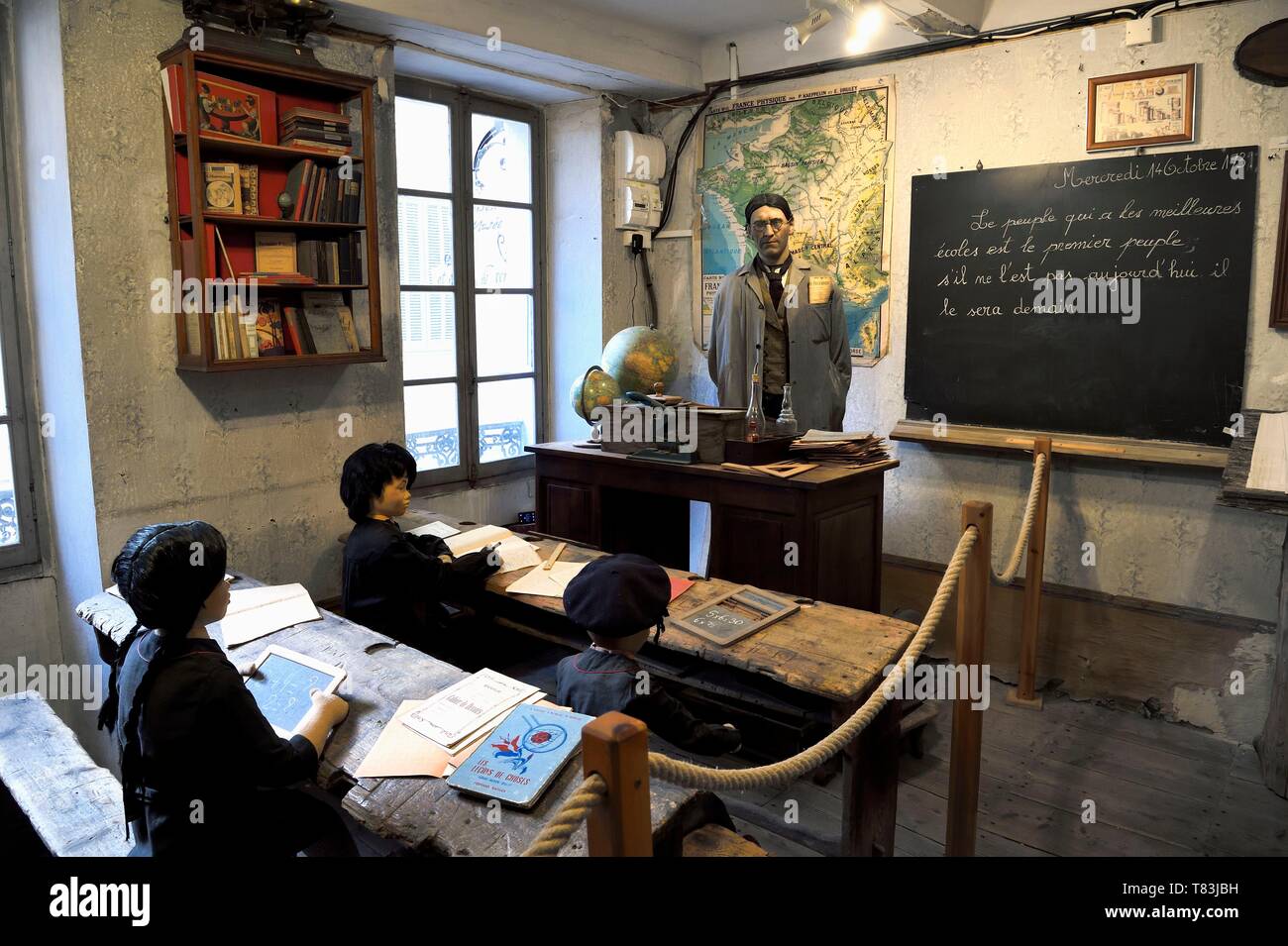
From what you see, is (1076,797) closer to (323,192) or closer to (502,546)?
(502,546)

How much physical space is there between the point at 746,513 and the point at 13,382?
2.94 m

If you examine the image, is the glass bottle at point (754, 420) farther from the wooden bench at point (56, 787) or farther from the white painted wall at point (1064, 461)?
the wooden bench at point (56, 787)

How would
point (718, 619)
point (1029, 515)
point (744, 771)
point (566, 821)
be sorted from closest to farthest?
point (566, 821) → point (744, 771) → point (718, 619) → point (1029, 515)

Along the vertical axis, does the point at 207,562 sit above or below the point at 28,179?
below

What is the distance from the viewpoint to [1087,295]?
160 inches

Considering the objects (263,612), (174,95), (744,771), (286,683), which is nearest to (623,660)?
(744,771)

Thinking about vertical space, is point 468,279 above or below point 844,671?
above

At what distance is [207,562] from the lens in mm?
1804

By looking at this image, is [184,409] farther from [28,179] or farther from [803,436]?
[803,436]

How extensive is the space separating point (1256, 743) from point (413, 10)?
15.2ft

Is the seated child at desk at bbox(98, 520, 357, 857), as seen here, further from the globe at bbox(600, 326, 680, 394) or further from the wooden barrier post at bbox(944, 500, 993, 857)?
the globe at bbox(600, 326, 680, 394)

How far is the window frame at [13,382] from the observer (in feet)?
11.3
